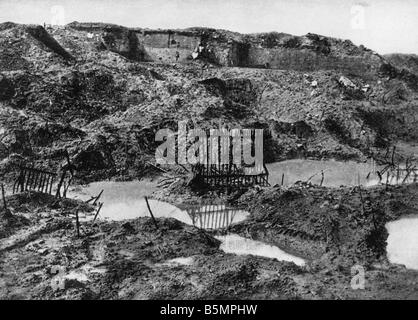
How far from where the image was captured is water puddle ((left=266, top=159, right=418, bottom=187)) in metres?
16.5

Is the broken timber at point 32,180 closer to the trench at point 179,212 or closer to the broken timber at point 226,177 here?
the trench at point 179,212

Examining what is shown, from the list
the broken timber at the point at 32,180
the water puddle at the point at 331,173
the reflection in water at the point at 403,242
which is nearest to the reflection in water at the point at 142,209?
the broken timber at the point at 32,180

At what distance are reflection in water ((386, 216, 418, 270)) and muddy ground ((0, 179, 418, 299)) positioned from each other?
0.74 ft

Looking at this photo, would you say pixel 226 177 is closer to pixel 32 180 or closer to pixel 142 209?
pixel 142 209

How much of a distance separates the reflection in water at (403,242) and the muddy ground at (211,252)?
23cm

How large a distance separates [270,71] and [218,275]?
1813cm

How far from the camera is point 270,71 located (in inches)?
1011

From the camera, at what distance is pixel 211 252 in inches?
422

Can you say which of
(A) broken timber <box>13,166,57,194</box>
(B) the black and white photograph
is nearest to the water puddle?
(B) the black and white photograph

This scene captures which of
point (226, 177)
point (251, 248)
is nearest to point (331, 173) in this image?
point (226, 177)

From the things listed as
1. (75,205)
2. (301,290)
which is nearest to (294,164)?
(75,205)

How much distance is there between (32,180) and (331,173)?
33.4ft

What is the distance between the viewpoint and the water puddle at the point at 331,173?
16.5 m

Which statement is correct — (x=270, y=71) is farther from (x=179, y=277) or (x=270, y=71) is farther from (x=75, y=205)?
(x=179, y=277)
